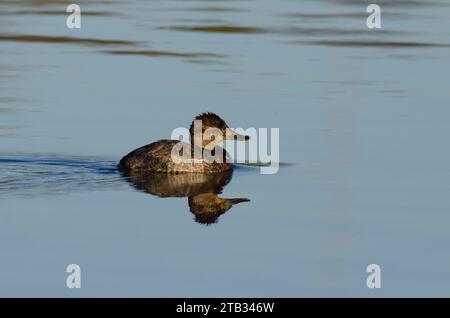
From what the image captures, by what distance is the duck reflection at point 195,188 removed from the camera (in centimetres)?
1270

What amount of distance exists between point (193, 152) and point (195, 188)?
98cm

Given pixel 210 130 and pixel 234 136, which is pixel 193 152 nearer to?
pixel 210 130

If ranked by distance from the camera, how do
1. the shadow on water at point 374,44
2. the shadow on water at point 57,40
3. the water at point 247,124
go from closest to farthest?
the water at point 247,124 → the shadow on water at point 374,44 → the shadow on water at point 57,40

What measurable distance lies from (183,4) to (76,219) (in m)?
14.6

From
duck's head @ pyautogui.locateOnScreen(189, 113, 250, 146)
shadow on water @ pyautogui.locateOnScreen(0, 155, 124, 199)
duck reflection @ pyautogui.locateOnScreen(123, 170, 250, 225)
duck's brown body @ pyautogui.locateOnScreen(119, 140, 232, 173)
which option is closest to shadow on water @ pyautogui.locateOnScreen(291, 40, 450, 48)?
duck's head @ pyautogui.locateOnScreen(189, 113, 250, 146)

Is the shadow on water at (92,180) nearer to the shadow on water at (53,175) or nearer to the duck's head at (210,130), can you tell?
the shadow on water at (53,175)

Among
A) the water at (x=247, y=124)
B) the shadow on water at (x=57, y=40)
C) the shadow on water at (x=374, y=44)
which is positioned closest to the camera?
A: the water at (x=247, y=124)

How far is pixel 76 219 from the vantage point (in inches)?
468

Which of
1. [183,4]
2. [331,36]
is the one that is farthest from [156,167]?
[183,4]

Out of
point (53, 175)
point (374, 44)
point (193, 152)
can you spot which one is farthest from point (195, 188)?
point (374, 44)

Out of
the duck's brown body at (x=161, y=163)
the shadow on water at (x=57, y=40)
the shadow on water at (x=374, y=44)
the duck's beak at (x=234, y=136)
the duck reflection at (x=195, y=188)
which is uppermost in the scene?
the shadow on water at (x=57, y=40)

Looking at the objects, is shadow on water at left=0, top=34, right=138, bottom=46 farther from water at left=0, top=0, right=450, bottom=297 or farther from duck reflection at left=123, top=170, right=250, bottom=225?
duck reflection at left=123, top=170, right=250, bottom=225

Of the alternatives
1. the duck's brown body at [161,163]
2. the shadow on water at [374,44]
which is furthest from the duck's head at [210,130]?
the shadow on water at [374,44]

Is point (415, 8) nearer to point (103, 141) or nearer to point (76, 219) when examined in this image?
point (103, 141)
